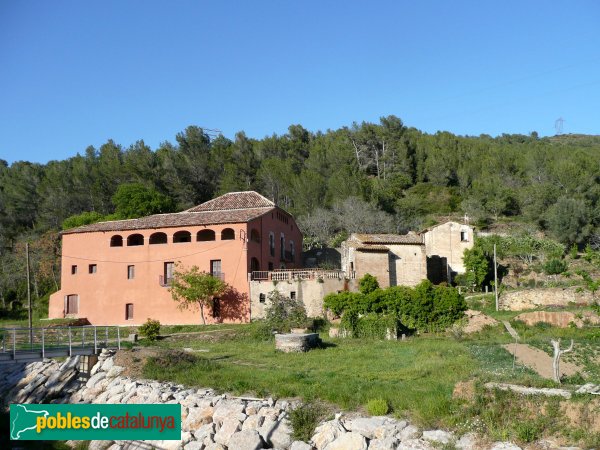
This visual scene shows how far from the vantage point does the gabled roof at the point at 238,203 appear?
41062mm

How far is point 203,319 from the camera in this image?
114 feet

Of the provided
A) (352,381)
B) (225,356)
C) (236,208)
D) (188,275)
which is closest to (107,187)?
(236,208)

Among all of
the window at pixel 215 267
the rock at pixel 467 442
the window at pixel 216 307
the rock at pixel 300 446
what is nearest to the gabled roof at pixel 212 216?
the window at pixel 215 267

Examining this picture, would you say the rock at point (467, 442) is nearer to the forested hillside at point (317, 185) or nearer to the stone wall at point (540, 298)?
the stone wall at point (540, 298)

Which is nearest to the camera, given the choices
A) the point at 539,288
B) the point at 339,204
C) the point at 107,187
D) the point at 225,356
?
the point at 225,356

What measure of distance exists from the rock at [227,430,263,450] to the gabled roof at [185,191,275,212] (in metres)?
27.8

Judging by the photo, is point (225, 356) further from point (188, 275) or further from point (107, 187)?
point (107, 187)

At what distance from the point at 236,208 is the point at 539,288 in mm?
20908

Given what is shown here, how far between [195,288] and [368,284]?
10294mm

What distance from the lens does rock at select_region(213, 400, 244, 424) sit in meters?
14.0

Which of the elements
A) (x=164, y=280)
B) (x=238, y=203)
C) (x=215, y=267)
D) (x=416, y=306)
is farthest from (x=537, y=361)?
(x=238, y=203)

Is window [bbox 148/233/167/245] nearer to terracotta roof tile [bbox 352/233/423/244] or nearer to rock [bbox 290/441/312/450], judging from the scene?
terracotta roof tile [bbox 352/233/423/244]

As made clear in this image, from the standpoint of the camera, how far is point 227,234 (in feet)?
121

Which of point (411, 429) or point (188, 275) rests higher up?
point (188, 275)
